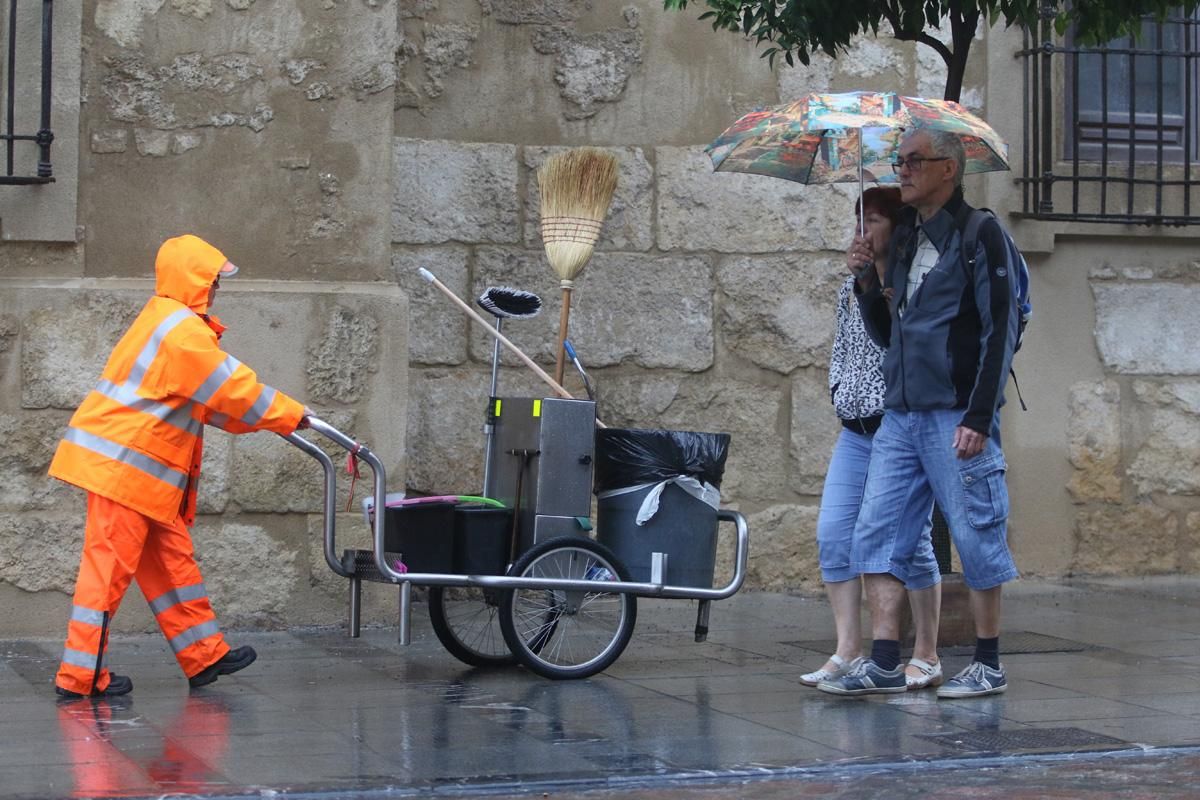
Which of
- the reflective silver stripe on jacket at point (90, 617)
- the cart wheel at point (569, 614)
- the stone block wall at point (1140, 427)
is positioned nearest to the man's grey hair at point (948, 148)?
the cart wheel at point (569, 614)

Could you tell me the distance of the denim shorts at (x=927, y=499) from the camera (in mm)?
5949

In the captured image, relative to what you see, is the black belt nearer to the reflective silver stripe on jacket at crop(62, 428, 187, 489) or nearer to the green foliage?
the green foliage

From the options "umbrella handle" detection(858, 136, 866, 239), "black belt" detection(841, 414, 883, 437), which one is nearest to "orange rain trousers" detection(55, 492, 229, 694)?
"black belt" detection(841, 414, 883, 437)

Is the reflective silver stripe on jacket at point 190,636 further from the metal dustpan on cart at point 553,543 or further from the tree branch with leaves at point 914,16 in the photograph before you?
the tree branch with leaves at point 914,16

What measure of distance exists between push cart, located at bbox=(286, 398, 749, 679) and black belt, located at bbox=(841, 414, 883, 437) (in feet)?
1.91

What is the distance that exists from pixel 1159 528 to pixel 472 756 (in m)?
5.41

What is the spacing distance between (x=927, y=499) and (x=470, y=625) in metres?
1.86

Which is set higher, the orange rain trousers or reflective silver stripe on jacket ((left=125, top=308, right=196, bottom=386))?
reflective silver stripe on jacket ((left=125, top=308, right=196, bottom=386))

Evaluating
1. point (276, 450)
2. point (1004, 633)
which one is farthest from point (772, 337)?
point (276, 450)

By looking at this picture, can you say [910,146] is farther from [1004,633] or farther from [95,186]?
[95,186]

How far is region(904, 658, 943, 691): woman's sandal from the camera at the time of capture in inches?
247

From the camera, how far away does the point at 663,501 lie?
650 cm

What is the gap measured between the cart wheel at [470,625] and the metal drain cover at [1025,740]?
1.82 m

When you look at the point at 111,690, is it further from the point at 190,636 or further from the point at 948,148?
the point at 948,148
